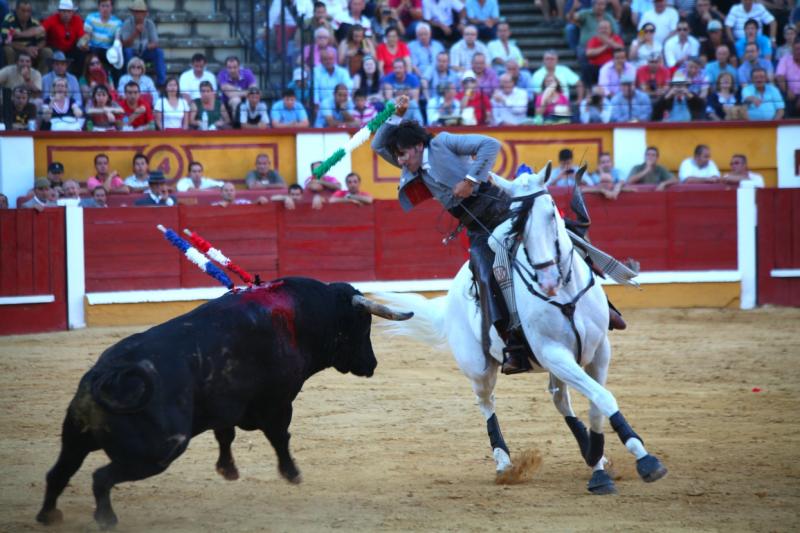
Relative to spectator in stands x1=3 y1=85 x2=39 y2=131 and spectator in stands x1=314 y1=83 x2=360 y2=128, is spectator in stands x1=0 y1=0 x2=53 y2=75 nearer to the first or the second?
spectator in stands x1=3 y1=85 x2=39 y2=131

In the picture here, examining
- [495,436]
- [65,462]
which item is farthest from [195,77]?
[65,462]

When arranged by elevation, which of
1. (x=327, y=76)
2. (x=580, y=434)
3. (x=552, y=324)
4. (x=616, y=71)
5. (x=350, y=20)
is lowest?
(x=580, y=434)

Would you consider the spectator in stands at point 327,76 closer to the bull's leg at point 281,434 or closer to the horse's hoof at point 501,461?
the horse's hoof at point 501,461

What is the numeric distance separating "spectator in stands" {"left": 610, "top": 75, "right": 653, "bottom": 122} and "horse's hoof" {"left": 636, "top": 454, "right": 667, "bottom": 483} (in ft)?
29.9

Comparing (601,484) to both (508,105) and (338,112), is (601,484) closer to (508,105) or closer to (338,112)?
(338,112)

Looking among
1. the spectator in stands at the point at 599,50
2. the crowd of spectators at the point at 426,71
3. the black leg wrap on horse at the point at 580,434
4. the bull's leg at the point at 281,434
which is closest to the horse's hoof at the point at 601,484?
→ the black leg wrap on horse at the point at 580,434

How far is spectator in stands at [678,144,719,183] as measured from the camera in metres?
13.5

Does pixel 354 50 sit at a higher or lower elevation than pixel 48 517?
higher

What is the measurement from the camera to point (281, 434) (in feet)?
18.7

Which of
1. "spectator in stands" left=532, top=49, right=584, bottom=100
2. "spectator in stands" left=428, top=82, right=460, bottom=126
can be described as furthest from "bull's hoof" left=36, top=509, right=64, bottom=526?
"spectator in stands" left=532, top=49, right=584, bottom=100

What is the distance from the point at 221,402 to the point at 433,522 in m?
1.09

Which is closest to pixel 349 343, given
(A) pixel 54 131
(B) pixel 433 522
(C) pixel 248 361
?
(C) pixel 248 361

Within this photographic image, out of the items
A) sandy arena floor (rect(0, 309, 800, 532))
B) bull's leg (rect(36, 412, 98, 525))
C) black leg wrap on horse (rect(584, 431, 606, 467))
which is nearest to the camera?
bull's leg (rect(36, 412, 98, 525))

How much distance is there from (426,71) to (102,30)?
12.6 ft
